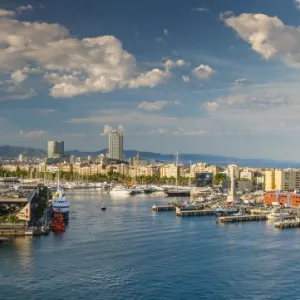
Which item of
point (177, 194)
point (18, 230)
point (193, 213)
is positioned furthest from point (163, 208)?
point (177, 194)

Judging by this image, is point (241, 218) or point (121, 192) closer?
point (241, 218)

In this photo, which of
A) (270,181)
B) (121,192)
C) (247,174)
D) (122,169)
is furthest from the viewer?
(122,169)

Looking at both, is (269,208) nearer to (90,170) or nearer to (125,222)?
(125,222)

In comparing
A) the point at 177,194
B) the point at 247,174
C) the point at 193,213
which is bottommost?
the point at 193,213

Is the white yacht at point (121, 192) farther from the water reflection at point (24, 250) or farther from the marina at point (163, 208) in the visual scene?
the water reflection at point (24, 250)

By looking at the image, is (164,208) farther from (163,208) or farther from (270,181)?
(270,181)

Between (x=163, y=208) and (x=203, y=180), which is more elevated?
(x=203, y=180)

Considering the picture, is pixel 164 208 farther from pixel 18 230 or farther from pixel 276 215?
pixel 18 230

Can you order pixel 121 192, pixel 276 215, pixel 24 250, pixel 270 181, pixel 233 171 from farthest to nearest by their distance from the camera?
pixel 121 192
pixel 270 181
pixel 233 171
pixel 276 215
pixel 24 250

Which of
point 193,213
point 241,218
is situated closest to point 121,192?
point 193,213

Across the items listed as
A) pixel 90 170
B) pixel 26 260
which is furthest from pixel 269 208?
pixel 90 170
